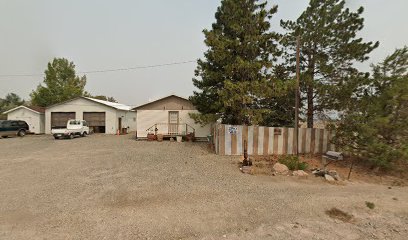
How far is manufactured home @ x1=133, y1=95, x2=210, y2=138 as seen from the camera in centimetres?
2044

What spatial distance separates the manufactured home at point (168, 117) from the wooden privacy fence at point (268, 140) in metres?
8.22

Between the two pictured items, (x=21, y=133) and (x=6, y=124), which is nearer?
(x=6, y=124)

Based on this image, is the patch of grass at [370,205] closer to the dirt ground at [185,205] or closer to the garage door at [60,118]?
the dirt ground at [185,205]

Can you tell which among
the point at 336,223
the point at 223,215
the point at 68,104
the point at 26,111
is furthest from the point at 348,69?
the point at 26,111

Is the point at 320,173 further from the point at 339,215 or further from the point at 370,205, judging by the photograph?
the point at 339,215

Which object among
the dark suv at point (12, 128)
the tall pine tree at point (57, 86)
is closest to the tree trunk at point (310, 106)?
the dark suv at point (12, 128)

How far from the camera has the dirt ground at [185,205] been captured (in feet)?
14.3

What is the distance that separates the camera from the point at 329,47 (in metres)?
12.8

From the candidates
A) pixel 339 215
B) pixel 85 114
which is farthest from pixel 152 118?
pixel 339 215

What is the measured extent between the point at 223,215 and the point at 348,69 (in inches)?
483

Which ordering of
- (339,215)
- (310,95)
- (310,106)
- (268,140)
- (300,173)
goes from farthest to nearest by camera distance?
1. (310,106)
2. (310,95)
3. (268,140)
4. (300,173)
5. (339,215)

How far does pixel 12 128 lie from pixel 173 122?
17532 millimetres

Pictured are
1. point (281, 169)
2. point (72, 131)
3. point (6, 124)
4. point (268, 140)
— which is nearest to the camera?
point (281, 169)

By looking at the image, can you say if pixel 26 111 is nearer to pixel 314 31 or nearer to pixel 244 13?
pixel 244 13
